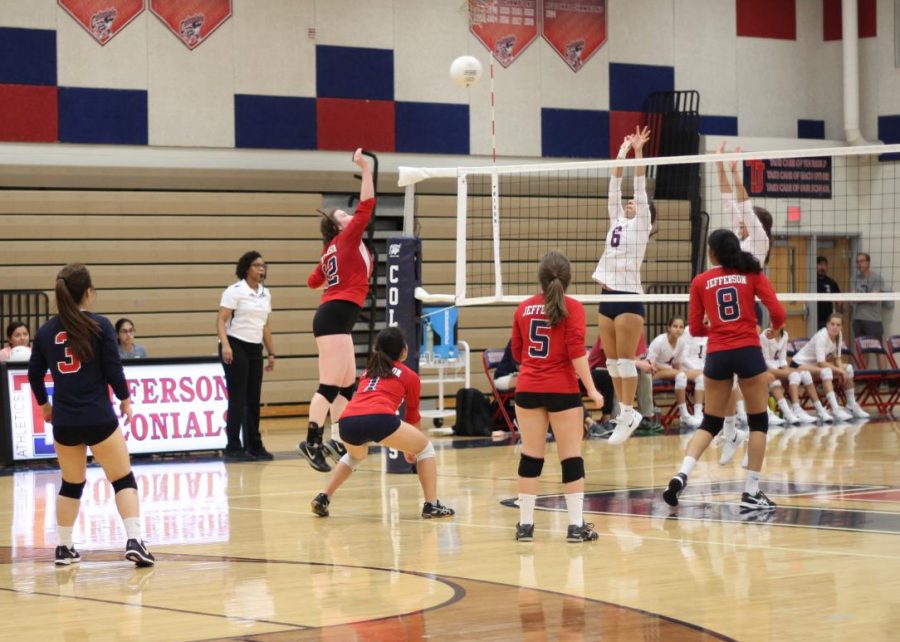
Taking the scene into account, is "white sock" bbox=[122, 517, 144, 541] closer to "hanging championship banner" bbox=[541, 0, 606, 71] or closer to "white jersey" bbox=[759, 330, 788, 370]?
"white jersey" bbox=[759, 330, 788, 370]

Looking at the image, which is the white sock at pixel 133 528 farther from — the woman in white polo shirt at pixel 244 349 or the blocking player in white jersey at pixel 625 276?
the woman in white polo shirt at pixel 244 349

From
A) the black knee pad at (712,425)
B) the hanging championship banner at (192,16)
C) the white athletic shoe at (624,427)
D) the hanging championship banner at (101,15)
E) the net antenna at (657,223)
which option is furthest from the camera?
the net antenna at (657,223)

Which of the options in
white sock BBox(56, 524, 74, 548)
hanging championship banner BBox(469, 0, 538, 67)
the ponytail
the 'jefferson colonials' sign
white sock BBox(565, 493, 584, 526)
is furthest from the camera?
the 'jefferson colonials' sign

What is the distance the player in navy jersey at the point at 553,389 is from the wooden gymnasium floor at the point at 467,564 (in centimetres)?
27

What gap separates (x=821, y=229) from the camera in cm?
2098

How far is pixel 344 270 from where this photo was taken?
9773 mm

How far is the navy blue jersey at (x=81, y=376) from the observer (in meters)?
6.92

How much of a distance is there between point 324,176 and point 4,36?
14.5ft

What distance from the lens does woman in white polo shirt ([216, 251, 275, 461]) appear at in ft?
41.9

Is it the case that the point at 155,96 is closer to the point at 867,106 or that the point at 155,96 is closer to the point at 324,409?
the point at 324,409

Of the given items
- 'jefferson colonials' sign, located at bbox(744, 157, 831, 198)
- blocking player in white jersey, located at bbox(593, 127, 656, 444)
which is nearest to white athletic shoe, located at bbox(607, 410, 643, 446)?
blocking player in white jersey, located at bbox(593, 127, 656, 444)

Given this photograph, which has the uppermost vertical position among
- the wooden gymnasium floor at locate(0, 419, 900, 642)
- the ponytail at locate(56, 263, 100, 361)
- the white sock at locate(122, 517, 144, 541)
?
the ponytail at locate(56, 263, 100, 361)

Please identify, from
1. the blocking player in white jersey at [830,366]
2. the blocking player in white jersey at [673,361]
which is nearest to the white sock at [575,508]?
the blocking player in white jersey at [673,361]

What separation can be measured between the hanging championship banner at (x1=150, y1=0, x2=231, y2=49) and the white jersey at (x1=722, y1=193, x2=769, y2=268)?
30.4ft
